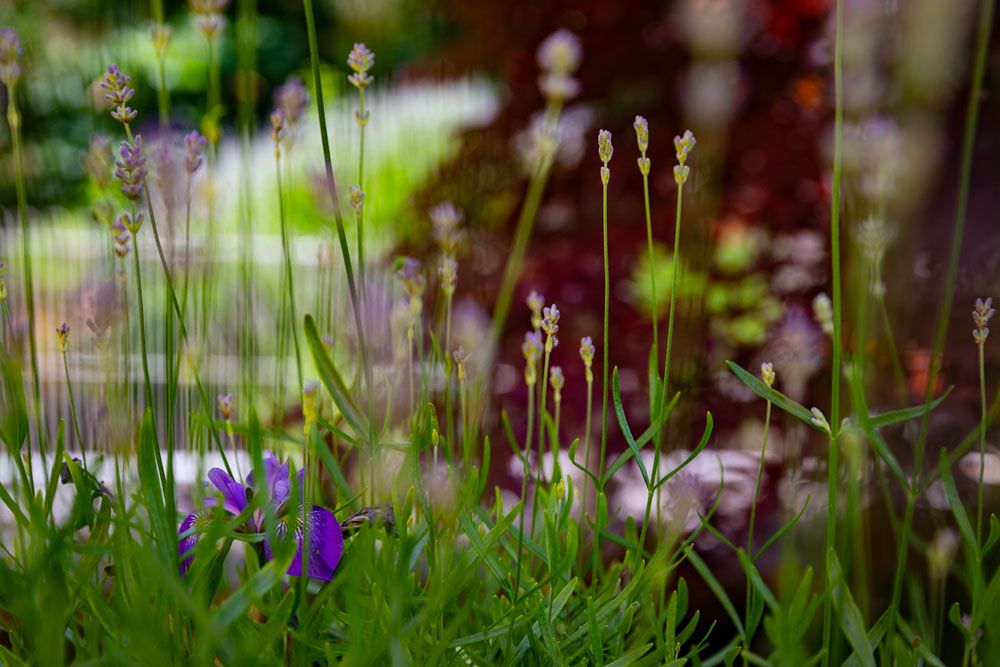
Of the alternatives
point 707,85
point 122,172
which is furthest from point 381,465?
point 707,85

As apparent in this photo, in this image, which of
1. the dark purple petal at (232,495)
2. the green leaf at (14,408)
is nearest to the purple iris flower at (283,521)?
the dark purple petal at (232,495)

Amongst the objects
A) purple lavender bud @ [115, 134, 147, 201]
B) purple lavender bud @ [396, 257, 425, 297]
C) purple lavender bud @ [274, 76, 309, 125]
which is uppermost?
purple lavender bud @ [274, 76, 309, 125]

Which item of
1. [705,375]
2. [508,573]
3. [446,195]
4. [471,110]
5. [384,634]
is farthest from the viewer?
[471,110]

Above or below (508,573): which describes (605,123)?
above

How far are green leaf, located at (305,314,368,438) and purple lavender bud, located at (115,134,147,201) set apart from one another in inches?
4.4

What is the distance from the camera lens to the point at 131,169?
507mm

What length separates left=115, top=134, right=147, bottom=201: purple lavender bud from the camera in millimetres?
494

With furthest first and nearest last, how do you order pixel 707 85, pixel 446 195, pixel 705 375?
pixel 446 195 < pixel 707 85 < pixel 705 375

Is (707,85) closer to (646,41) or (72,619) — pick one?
(646,41)

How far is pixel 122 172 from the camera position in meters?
0.52

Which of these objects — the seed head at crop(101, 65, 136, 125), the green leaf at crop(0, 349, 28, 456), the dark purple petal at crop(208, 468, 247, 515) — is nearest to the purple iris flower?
the dark purple petal at crop(208, 468, 247, 515)

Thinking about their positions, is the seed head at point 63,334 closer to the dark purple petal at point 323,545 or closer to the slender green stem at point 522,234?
the dark purple petal at point 323,545

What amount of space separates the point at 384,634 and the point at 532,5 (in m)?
1.53

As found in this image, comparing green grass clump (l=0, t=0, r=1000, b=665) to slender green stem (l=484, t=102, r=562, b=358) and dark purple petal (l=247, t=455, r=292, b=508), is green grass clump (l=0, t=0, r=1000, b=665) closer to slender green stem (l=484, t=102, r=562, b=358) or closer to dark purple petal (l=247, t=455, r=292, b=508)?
dark purple petal (l=247, t=455, r=292, b=508)
